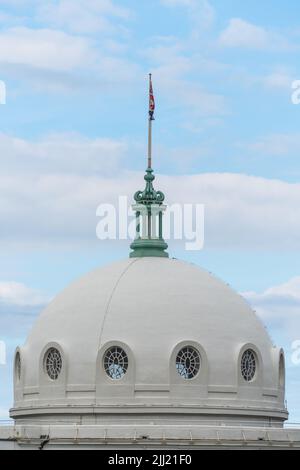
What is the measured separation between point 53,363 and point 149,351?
18.2 feet

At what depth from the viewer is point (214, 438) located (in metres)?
127

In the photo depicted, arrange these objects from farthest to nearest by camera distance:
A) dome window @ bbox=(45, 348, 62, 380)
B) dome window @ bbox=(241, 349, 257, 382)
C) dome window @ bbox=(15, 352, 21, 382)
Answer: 1. dome window @ bbox=(15, 352, 21, 382)
2. dome window @ bbox=(241, 349, 257, 382)
3. dome window @ bbox=(45, 348, 62, 380)

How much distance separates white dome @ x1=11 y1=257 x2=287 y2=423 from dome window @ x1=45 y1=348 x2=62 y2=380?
0.27 metres

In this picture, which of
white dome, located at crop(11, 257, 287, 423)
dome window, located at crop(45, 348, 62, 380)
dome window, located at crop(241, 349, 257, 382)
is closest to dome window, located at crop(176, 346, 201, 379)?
white dome, located at crop(11, 257, 287, 423)

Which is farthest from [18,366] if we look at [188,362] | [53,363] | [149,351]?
[188,362]

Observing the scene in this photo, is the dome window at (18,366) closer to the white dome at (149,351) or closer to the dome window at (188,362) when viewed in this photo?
the white dome at (149,351)

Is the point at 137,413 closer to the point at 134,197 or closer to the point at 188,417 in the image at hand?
the point at 188,417

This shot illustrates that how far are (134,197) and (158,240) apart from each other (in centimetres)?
269

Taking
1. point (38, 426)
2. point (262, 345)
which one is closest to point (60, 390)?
point (38, 426)

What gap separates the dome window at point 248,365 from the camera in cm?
13112

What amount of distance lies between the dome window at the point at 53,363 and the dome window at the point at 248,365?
9579 millimetres

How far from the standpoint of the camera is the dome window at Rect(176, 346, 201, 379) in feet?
424

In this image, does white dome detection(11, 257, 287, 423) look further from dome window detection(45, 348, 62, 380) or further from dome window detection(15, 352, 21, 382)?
dome window detection(15, 352, 21, 382)

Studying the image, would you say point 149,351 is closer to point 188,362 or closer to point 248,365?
point 188,362
